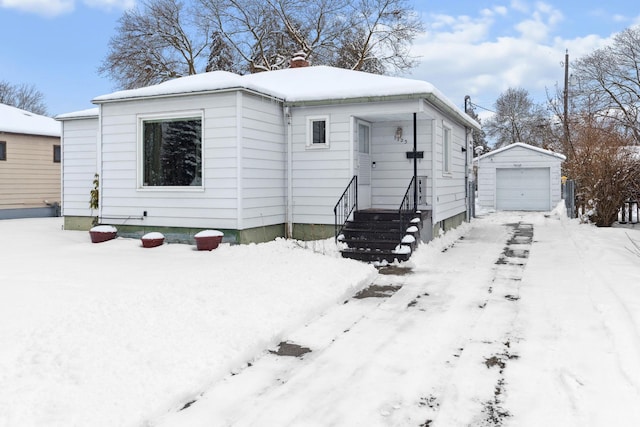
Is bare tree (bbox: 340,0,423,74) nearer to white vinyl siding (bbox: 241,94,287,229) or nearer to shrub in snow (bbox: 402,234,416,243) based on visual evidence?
white vinyl siding (bbox: 241,94,287,229)

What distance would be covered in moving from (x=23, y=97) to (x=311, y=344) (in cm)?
4771

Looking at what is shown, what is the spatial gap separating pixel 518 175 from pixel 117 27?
71.9 feet

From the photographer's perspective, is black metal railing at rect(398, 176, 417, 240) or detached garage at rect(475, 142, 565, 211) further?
detached garage at rect(475, 142, 565, 211)

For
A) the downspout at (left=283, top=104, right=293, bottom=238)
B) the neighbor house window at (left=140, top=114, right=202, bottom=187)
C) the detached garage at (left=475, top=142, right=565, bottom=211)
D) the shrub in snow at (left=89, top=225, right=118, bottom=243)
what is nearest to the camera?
the neighbor house window at (left=140, top=114, right=202, bottom=187)

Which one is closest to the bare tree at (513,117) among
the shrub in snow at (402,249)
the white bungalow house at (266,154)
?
the white bungalow house at (266,154)

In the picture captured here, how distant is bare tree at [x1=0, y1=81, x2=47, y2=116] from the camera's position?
140ft

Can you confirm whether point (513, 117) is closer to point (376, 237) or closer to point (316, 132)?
point (316, 132)

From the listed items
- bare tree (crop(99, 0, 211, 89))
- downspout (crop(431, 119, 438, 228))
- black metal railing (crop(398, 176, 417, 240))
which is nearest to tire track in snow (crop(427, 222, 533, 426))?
black metal railing (crop(398, 176, 417, 240))

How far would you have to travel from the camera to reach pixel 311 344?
15.4ft

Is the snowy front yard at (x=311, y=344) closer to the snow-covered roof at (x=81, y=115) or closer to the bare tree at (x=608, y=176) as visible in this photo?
the snow-covered roof at (x=81, y=115)

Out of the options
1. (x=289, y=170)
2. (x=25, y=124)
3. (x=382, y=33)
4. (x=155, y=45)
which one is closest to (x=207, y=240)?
(x=289, y=170)

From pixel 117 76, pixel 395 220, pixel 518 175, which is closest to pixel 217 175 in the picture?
pixel 395 220

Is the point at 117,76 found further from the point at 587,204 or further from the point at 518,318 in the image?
the point at 518,318

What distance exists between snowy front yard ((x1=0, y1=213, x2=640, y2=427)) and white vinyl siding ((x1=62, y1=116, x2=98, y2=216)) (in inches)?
199
